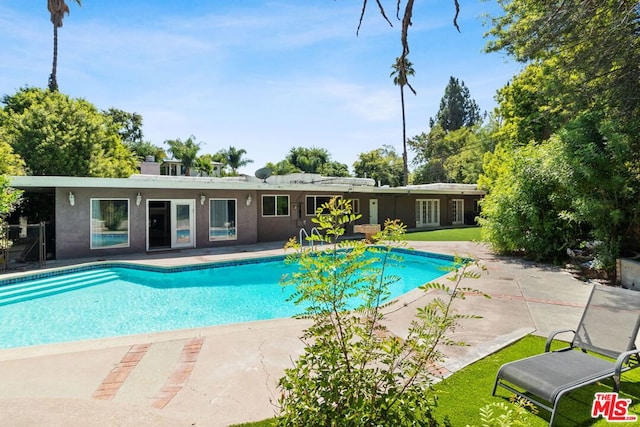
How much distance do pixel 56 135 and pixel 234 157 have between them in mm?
26463

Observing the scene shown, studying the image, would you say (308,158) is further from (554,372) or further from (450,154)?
(554,372)

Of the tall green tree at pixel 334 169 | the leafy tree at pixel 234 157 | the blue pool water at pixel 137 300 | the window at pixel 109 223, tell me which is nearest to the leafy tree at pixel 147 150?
the leafy tree at pixel 234 157

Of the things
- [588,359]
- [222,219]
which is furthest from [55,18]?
[588,359]

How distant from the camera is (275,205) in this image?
58.0ft

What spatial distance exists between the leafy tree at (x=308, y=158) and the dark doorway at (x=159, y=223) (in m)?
33.1

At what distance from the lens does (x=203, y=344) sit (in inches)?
199

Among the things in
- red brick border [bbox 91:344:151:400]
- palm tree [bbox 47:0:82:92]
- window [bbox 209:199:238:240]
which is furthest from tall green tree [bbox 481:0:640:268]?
palm tree [bbox 47:0:82:92]

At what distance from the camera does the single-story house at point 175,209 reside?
12391mm

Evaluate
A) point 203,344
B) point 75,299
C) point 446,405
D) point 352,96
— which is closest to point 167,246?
point 75,299

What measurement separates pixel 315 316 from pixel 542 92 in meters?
12.4

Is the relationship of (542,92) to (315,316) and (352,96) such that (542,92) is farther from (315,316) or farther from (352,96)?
(315,316)

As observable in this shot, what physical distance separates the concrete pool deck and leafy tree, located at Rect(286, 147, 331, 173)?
143ft

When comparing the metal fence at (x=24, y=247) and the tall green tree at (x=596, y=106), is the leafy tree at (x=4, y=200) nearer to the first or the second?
the metal fence at (x=24, y=247)

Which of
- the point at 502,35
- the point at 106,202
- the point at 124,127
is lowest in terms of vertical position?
the point at 106,202
